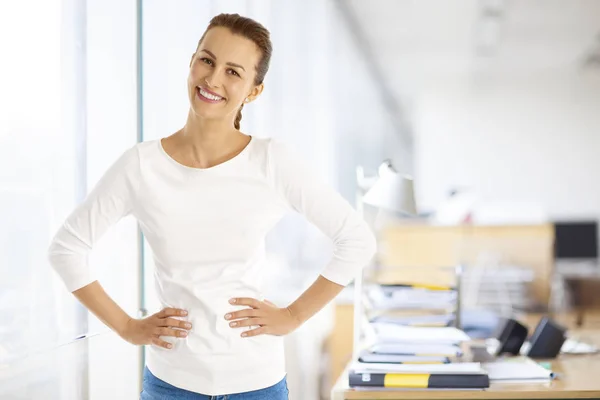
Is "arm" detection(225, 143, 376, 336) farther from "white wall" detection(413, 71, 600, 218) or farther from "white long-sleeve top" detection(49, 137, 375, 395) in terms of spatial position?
"white wall" detection(413, 71, 600, 218)

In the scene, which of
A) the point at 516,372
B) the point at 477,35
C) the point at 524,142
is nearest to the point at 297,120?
the point at 516,372

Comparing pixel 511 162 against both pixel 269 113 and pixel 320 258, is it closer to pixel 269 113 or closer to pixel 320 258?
pixel 320 258

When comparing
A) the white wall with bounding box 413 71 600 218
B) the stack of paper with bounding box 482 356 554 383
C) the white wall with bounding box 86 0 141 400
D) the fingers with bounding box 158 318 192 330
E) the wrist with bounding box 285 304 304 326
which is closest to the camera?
the fingers with bounding box 158 318 192 330

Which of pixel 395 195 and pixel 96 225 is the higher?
pixel 395 195

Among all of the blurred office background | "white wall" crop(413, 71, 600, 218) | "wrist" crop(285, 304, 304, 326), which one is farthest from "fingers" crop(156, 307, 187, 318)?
"white wall" crop(413, 71, 600, 218)

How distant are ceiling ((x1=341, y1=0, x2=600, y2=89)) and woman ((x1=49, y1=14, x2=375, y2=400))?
4714 millimetres

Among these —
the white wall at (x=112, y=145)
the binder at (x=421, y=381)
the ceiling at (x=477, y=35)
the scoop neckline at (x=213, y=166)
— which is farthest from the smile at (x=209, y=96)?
the ceiling at (x=477, y=35)

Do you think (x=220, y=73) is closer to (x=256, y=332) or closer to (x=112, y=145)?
(x=256, y=332)

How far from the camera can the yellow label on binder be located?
6.64 ft

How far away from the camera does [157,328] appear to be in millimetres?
1372

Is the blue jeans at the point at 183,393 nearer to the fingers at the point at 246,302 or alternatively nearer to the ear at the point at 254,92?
the fingers at the point at 246,302

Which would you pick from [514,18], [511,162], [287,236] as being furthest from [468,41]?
[287,236]

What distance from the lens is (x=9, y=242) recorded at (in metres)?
1.45

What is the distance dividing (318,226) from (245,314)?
23 centimetres
